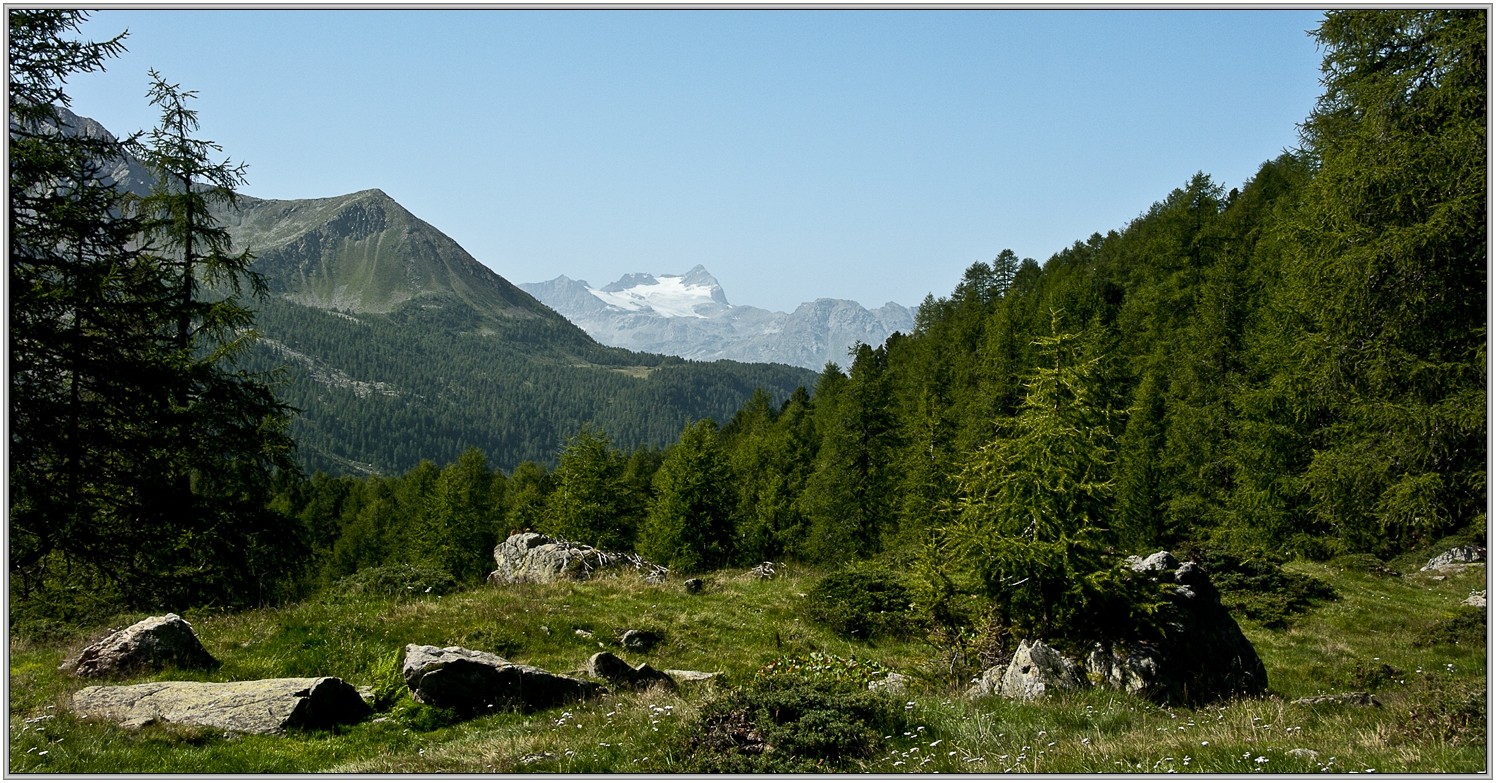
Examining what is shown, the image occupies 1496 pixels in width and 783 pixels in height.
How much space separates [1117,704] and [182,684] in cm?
1204

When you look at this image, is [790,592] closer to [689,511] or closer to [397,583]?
[397,583]

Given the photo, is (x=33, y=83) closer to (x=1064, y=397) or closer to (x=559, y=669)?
(x=559, y=669)

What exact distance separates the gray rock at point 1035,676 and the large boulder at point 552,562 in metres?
14.5

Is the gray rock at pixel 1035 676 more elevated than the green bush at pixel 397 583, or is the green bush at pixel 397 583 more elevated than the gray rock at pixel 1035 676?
the gray rock at pixel 1035 676

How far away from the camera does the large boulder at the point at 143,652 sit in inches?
459

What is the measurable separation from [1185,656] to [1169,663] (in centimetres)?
47

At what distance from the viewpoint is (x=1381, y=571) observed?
26156mm

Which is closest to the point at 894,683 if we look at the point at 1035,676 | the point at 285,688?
the point at 1035,676

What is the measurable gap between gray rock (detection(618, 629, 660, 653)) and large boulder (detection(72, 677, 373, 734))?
21.9 feet

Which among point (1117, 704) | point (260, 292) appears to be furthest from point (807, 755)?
point (260, 292)

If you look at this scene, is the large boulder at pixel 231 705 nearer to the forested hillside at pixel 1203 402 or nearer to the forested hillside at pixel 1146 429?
the forested hillside at pixel 1146 429

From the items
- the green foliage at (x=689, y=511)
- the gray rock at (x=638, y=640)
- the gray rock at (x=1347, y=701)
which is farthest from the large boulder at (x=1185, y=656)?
the green foliage at (x=689, y=511)

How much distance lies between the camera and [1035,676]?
11000 millimetres

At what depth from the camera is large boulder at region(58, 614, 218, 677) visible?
38.2ft
